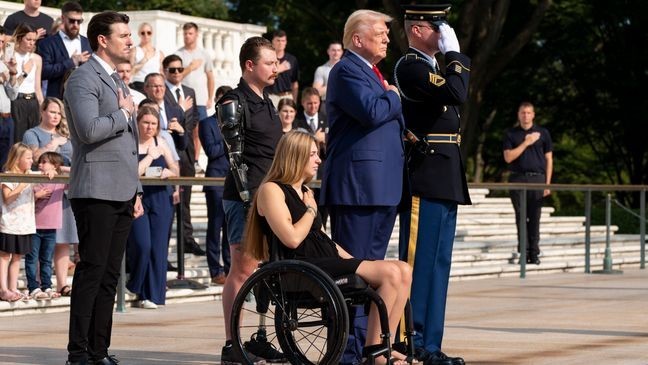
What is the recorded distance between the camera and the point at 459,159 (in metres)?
8.88

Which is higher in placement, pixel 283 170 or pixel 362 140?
pixel 362 140

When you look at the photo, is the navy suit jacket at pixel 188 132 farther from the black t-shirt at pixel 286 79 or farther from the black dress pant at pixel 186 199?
the black t-shirt at pixel 286 79

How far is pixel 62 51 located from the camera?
52.8ft

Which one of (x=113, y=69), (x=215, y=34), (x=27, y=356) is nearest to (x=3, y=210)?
(x=27, y=356)

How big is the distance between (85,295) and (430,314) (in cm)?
197

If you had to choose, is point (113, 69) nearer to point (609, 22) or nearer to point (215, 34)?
point (215, 34)

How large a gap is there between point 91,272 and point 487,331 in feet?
11.8

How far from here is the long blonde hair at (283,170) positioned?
832cm

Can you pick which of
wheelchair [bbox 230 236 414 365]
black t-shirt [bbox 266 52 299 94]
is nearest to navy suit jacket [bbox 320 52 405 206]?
wheelchair [bbox 230 236 414 365]

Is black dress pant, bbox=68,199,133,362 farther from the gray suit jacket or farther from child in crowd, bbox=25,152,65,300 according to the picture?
child in crowd, bbox=25,152,65,300

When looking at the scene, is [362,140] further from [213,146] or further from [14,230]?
[213,146]

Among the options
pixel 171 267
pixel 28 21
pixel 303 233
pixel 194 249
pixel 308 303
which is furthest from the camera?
pixel 28 21

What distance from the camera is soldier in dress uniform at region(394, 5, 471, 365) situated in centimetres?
874

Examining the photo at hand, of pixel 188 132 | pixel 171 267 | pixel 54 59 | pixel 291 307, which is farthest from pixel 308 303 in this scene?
pixel 54 59
